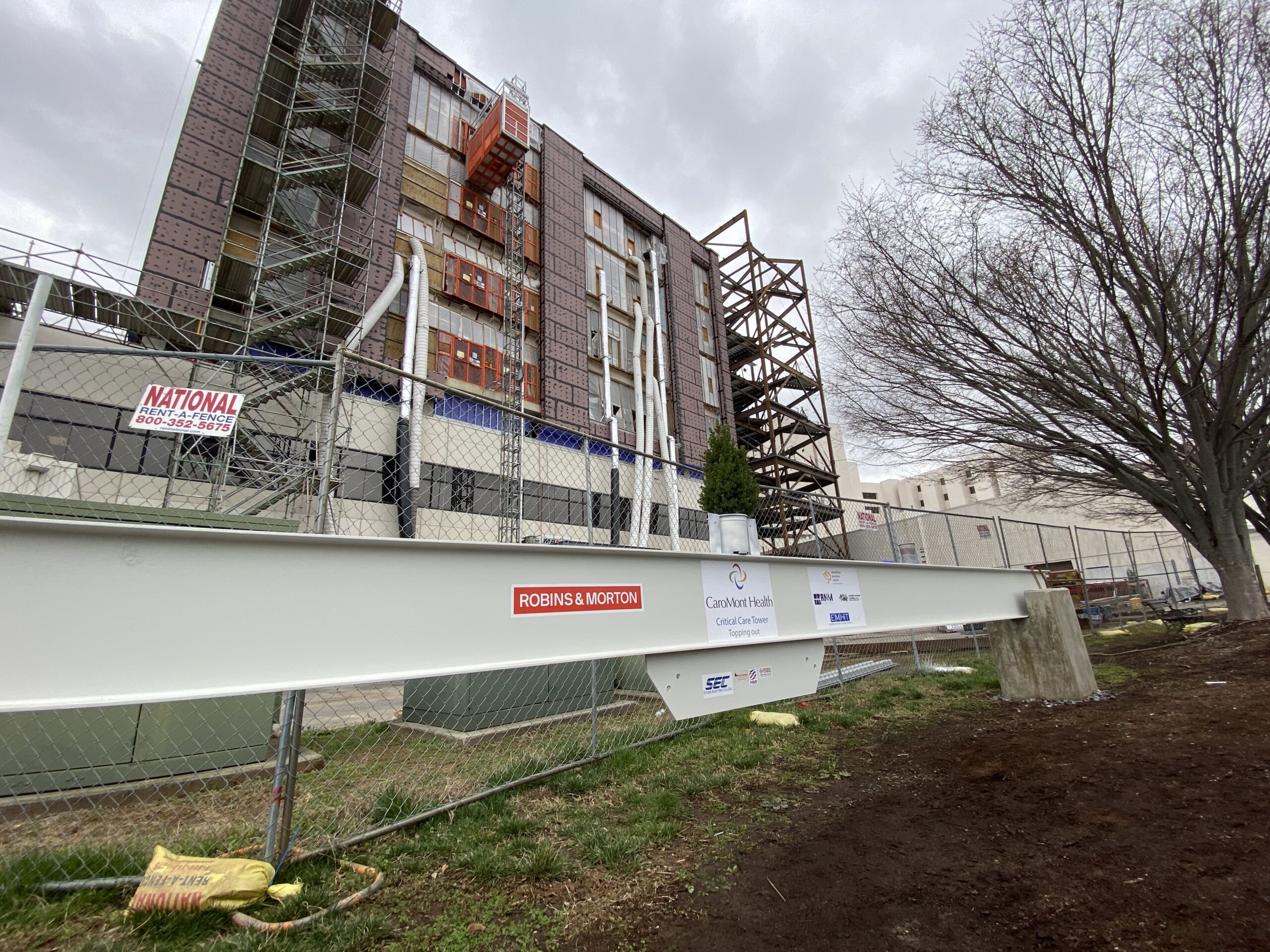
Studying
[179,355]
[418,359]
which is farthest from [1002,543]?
[418,359]

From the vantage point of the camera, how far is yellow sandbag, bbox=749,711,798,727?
6.06m

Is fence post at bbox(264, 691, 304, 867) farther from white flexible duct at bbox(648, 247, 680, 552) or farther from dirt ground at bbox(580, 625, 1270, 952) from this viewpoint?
white flexible duct at bbox(648, 247, 680, 552)

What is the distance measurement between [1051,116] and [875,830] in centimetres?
1022

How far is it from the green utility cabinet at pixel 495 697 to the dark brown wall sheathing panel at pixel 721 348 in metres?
28.9

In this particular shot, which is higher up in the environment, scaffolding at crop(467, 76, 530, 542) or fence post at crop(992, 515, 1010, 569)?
scaffolding at crop(467, 76, 530, 542)

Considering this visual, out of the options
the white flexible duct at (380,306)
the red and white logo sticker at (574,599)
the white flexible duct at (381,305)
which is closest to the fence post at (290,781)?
the red and white logo sticker at (574,599)

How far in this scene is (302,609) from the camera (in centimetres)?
216

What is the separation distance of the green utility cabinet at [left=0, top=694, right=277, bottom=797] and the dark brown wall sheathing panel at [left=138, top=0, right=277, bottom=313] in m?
16.1

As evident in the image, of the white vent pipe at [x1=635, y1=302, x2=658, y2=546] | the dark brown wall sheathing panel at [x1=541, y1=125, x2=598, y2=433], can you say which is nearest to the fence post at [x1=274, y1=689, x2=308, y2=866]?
the dark brown wall sheathing panel at [x1=541, y1=125, x2=598, y2=433]

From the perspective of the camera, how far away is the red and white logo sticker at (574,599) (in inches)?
107

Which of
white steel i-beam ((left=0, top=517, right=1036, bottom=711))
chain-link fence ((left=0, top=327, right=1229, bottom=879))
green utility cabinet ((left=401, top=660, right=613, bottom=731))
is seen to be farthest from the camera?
green utility cabinet ((left=401, top=660, right=613, bottom=731))

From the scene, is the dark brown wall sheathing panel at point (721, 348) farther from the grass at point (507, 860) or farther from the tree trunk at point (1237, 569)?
the grass at point (507, 860)

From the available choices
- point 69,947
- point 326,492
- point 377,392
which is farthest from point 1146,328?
point 377,392

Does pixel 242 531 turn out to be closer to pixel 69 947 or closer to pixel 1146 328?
pixel 69 947
